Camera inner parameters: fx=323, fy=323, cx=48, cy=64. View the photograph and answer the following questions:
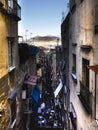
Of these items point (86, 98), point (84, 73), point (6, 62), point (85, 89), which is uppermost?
point (6, 62)

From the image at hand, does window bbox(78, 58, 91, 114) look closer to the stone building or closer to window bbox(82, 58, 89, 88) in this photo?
window bbox(82, 58, 89, 88)

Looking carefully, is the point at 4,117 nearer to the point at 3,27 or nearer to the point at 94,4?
the point at 3,27

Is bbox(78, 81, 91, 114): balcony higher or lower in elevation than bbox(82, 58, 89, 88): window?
lower

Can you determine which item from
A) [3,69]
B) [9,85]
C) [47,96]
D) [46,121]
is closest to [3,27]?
[3,69]

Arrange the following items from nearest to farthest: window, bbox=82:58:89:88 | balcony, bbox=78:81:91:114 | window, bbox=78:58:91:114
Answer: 1. balcony, bbox=78:81:91:114
2. window, bbox=78:58:91:114
3. window, bbox=82:58:89:88

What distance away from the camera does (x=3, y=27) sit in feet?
A: 39.3

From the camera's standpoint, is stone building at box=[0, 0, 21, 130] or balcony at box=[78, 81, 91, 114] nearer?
balcony at box=[78, 81, 91, 114]

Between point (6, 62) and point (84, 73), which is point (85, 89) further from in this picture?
point (6, 62)

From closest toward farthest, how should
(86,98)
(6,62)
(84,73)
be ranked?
(86,98) → (84,73) → (6,62)

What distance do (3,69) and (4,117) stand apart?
179 cm

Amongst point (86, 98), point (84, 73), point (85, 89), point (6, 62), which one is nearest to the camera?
point (86, 98)

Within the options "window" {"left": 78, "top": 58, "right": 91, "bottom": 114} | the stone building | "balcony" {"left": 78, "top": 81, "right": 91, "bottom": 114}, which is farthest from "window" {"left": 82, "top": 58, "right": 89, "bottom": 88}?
the stone building

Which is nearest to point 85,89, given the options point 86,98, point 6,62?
point 86,98

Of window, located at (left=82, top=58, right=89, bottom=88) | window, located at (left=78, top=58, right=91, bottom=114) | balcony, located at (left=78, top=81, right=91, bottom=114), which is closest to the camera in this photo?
balcony, located at (left=78, top=81, right=91, bottom=114)
